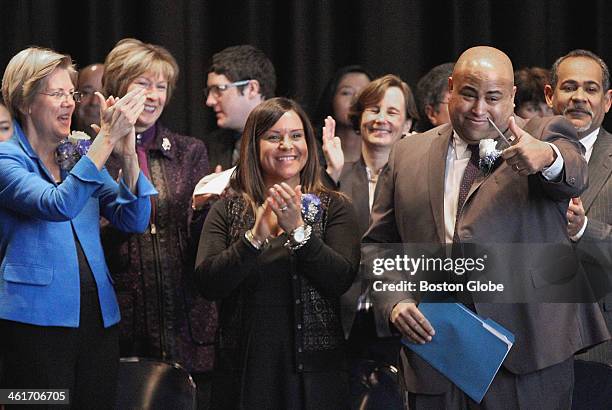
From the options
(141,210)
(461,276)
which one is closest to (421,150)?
(461,276)

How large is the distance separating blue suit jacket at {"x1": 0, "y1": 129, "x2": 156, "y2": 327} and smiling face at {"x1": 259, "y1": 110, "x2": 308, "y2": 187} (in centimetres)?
55

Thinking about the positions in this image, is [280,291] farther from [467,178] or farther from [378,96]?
[378,96]

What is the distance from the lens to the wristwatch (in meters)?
3.13

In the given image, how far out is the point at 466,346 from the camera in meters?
2.80

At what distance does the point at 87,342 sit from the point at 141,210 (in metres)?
0.48

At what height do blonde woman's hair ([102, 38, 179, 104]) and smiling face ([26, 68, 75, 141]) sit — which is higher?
blonde woman's hair ([102, 38, 179, 104])

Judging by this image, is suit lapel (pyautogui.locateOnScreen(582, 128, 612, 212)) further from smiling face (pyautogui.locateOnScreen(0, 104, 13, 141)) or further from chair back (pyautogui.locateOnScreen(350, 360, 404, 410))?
smiling face (pyautogui.locateOnScreen(0, 104, 13, 141))

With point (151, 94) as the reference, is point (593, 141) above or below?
below

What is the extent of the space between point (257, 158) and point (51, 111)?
2.23 ft

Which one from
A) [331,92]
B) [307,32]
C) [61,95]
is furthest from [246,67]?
[61,95]

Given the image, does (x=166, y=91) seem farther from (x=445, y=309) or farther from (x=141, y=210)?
(x=445, y=309)

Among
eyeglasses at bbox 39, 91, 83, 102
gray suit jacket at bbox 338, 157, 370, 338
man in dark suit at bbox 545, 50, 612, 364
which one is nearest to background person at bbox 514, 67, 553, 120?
man in dark suit at bbox 545, 50, 612, 364

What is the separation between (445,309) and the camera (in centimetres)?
281

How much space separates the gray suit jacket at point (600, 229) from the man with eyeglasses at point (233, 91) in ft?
4.67
